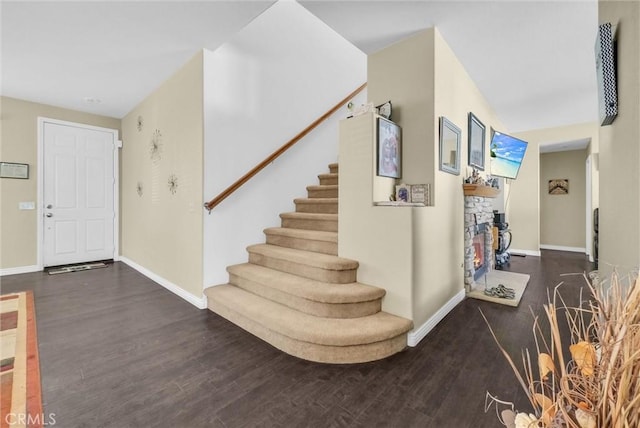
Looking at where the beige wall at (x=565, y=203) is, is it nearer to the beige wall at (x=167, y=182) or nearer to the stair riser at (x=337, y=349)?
the stair riser at (x=337, y=349)

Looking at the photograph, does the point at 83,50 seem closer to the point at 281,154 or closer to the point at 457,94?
the point at 281,154

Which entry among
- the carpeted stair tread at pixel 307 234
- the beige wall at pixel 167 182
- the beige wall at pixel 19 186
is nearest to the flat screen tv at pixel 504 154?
the carpeted stair tread at pixel 307 234

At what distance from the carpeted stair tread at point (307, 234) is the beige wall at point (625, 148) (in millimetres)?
1975

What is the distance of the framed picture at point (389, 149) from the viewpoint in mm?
2527

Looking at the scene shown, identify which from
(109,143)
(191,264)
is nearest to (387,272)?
(191,264)

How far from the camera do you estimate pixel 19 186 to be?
4.32 metres

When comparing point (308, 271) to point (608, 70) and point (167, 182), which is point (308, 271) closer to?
point (167, 182)

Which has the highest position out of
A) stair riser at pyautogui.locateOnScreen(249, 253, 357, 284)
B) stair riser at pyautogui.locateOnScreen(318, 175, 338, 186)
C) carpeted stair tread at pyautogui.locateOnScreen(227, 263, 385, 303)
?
stair riser at pyautogui.locateOnScreen(318, 175, 338, 186)

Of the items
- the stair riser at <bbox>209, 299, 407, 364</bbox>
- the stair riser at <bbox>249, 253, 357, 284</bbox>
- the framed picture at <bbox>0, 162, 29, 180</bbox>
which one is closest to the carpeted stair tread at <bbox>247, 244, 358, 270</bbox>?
the stair riser at <bbox>249, 253, 357, 284</bbox>

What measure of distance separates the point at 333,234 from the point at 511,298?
7.08ft

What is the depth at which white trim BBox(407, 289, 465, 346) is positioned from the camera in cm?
226

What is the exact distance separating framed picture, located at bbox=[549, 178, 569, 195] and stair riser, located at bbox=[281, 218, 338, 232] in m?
6.98

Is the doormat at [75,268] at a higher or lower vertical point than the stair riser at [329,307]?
lower

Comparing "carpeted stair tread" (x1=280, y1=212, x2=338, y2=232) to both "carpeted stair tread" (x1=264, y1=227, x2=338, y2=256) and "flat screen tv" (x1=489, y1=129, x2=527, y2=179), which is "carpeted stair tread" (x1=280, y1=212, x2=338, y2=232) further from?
"flat screen tv" (x1=489, y1=129, x2=527, y2=179)
